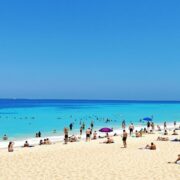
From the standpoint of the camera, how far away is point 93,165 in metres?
18.0

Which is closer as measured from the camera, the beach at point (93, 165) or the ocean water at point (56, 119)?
the beach at point (93, 165)

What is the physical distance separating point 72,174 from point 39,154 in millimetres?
6819

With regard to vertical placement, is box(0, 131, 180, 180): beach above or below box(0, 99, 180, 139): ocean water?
above

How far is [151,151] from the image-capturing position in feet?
76.1

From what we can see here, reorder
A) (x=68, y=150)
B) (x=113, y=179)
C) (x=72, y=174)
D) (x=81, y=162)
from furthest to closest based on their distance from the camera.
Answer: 1. (x=68, y=150)
2. (x=81, y=162)
3. (x=72, y=174)
4. (x=113, y=179)

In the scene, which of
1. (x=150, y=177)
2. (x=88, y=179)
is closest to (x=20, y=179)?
(x=88, y=179)

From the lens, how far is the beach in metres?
15.4

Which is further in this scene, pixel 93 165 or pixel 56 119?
pixel 56 119

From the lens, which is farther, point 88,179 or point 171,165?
point 171,165

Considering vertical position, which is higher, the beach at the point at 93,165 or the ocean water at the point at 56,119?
the beach at the point at 93,165

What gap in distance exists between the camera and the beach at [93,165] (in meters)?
15.4

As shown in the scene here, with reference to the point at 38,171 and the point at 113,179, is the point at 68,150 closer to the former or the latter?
the point at 38,171

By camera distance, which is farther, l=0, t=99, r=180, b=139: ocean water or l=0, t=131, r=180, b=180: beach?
l=0, t=99, r=180, b=139: ocean water

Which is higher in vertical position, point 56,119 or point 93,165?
point 93,165
